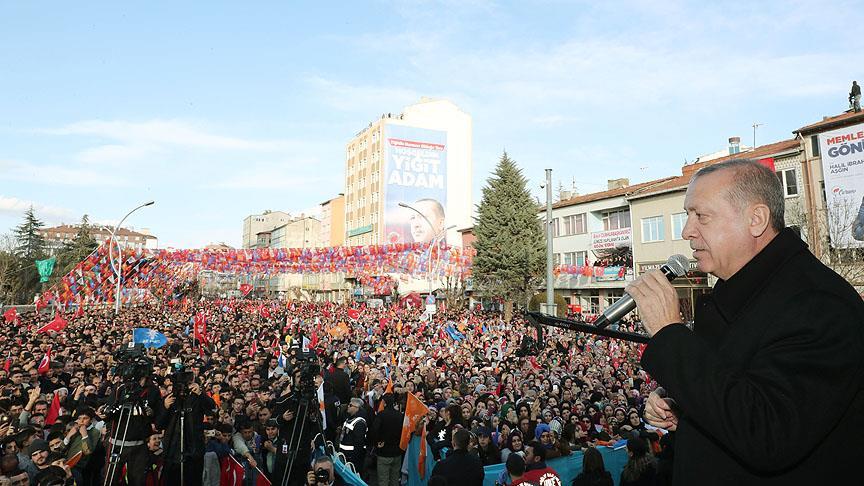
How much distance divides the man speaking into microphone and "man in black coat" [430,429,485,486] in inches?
197

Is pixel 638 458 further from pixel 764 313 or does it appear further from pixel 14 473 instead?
pixel 14 473

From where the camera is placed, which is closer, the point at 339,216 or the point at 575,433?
the point at 575,433

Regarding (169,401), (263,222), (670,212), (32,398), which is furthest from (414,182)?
(263,222)

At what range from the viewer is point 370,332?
24.8 metres

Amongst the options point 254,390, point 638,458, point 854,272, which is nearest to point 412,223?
point 854,272

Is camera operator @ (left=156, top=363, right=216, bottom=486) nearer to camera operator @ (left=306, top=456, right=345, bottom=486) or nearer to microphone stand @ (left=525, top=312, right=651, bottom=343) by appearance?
camera operator @ (left=306, top=456, right=345, bottom=486)

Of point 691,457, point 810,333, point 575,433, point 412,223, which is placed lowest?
point 575,433

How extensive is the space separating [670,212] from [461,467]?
3320 centimetres

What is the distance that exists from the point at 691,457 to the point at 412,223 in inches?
2731

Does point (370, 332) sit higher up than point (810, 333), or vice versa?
point (810, 333)

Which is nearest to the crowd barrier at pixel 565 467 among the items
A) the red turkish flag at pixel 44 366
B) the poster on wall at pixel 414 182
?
the red turkish flag at pixel 44 366

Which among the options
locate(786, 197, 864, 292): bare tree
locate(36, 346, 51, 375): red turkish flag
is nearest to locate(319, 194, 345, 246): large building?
locate(786, 197, 864, 292): bare tree

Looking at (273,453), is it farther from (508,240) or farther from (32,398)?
(508,240)

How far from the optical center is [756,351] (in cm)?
144
